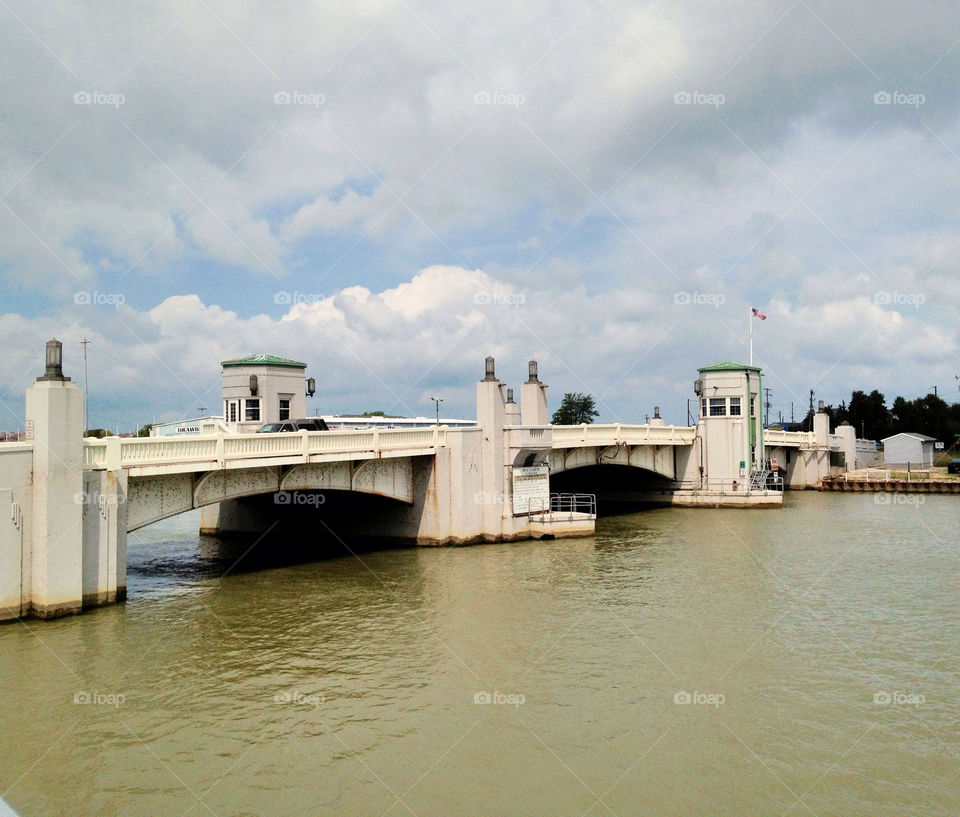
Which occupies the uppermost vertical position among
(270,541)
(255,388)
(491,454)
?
(255,388)

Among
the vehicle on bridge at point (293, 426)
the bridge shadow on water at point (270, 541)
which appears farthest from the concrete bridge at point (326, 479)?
the vehicle on bridge at point (293, 426)

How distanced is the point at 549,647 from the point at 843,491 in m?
58.3

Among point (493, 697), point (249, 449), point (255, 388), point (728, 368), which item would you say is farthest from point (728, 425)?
point (493, 697)

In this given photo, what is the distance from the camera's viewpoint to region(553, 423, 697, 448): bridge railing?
143ft

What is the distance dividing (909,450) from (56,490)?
8954cm

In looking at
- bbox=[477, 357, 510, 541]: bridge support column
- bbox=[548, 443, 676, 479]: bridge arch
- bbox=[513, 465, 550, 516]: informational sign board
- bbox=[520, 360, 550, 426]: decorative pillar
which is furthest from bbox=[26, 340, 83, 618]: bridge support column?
bbox=[548, 443, 676, 479]: bridge arch

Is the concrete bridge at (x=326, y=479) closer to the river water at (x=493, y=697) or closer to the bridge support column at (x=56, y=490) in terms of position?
the bridge support column at (x=56, y=490)

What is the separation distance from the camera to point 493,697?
15.6 meters

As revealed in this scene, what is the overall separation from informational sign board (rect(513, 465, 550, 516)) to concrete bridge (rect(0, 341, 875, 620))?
96mm

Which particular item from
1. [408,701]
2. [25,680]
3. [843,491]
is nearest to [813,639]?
[408,701]

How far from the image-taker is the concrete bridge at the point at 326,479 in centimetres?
1998

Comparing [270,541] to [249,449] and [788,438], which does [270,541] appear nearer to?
[249,449]

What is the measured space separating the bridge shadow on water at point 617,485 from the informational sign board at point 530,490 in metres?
15.9

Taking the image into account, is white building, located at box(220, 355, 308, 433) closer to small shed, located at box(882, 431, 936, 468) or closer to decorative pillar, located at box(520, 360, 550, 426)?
decorative pillar, located at box(520, 360, 550, 426)
